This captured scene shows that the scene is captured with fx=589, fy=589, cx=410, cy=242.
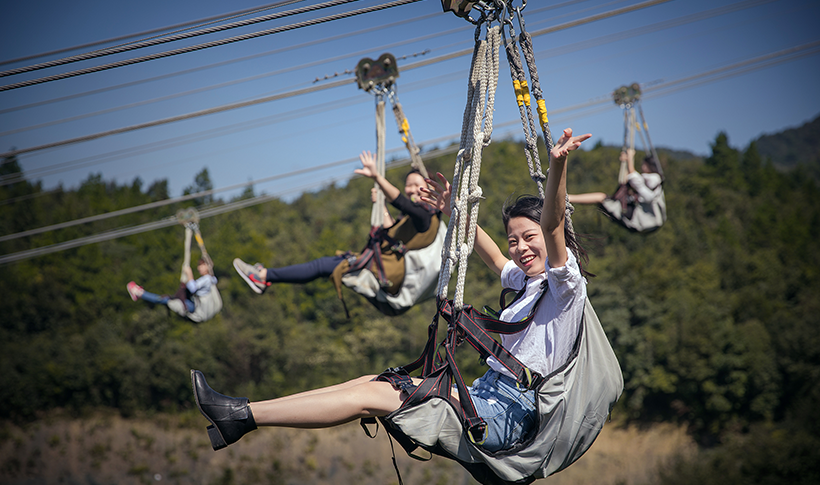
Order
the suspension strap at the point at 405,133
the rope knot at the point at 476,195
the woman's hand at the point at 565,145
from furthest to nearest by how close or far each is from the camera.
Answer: the suspension strap at the point at 405,133, the rope knot at the point at 476,195, the woman's hand at the point at 565,145

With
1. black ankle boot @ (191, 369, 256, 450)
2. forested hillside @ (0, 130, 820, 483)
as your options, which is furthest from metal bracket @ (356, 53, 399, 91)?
forested hillside @ (0, 130, 820, 483)

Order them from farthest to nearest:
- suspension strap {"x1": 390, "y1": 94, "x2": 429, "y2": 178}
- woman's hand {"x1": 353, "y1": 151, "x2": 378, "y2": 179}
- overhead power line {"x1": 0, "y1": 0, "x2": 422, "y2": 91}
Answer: suspension strap {"x1": 390, "y1": 94, "x2": 429, "y2": 178} < woman's hand {"x1": 353, "y1": 151, "x2": 378, "y2": 179} < overhead power line {"x1": 0, "y1": 0, "x2": 422, "y2": 91}

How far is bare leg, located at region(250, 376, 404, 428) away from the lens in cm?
180

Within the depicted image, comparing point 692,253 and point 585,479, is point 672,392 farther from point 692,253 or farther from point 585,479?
point 692,253

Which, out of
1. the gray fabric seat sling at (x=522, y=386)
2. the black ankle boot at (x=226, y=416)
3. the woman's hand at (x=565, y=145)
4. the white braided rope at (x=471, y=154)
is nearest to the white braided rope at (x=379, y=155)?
the white braided rope at (x=471, y=154)

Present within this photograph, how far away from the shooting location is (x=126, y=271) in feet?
85.2

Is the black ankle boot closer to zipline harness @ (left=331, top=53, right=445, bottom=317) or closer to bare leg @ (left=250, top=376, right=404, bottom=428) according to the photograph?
bare leg @ (left=250, top=376, right=404, bottom=428)

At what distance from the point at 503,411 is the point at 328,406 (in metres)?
A: 0.58

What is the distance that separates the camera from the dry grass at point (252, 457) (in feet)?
54.0

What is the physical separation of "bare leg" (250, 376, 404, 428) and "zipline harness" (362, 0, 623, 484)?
0.06m

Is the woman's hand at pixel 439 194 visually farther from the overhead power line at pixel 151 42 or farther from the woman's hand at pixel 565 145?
the overhead power line at pixel 151 42

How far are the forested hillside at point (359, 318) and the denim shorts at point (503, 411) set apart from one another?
14.5 meters

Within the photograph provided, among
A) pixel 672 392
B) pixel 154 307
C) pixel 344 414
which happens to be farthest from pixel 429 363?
pixel 154 307

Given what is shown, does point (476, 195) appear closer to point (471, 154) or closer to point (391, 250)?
point (471, 154)
